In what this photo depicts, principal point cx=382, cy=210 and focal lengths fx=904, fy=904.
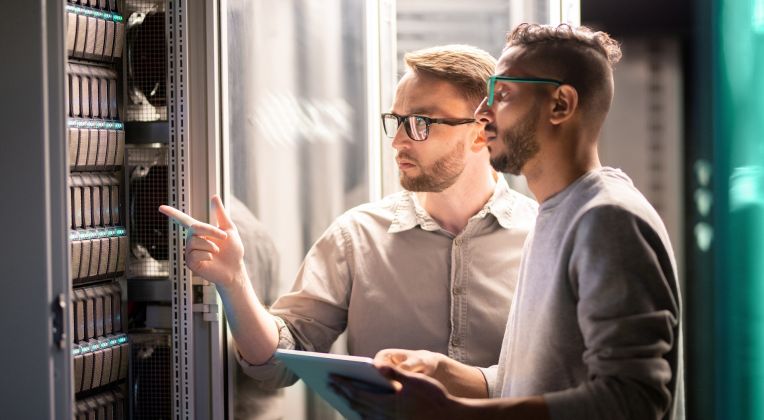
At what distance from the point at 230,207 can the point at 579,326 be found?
1.51m

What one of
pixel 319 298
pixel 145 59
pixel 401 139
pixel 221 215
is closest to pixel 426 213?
pixel 401 139

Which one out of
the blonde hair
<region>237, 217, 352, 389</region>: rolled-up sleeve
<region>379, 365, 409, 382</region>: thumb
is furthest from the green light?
<region>237, 217, 352, 389</region>: rolled-up sleeve

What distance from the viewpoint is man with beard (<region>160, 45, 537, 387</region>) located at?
269cm

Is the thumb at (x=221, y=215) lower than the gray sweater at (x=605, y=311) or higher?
higher

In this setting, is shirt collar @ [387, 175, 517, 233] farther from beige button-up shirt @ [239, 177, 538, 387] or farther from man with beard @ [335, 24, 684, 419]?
man with beard @ [335, 24, 684, 419]

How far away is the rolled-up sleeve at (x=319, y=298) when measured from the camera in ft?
9.28

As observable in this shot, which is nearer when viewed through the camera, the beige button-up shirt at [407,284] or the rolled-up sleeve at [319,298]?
the beige button-up shirt at [407,284]

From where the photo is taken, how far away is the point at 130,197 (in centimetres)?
297

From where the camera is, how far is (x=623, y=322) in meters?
1.73

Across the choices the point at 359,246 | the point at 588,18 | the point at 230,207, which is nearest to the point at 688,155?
the point at 588,18

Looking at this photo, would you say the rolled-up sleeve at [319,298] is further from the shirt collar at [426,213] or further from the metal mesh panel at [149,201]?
the metal mesh panel at [149,201]

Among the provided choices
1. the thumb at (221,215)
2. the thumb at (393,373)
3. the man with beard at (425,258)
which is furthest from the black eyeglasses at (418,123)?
the thumb at (393,373)

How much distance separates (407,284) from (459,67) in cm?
68

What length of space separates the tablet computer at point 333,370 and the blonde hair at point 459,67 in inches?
41.3
